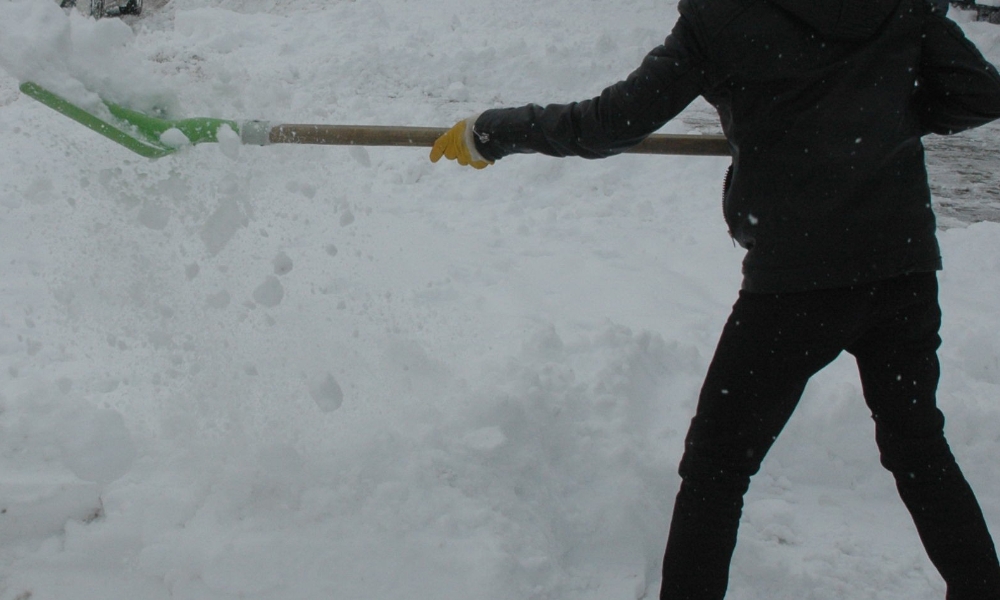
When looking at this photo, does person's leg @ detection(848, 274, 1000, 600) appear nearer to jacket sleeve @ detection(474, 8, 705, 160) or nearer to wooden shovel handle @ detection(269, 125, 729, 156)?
jacket sleeve @ detection(474, 8, 705, 160)

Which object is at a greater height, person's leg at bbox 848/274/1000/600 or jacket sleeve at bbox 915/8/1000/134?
jacket sleeve at bbox 915/8/1000/134

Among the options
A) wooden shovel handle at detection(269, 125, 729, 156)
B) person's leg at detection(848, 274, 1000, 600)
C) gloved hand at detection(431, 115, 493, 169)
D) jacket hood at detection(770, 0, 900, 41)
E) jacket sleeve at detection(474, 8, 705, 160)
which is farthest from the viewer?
wooden shovel handle at detection(269, 125, 729, 156)

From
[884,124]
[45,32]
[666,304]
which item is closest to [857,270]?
[884,124]

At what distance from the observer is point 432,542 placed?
2150 millimetres

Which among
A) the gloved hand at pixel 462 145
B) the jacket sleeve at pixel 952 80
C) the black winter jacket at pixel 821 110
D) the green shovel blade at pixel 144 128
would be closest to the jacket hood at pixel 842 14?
the black winter jacket at pixel 821 110

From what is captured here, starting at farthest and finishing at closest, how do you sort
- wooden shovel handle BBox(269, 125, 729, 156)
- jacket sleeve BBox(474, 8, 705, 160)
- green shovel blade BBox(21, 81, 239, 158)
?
green shovel blade BBox(21, 81, 239, 158)
wooden shovel handle BBox(269, 125, 729, 156)
jacket sleeve BBox(474, 8, 705, 160)

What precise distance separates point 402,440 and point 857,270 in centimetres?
141

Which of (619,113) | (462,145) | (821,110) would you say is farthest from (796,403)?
(462,145)

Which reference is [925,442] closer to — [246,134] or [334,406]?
[334,406]

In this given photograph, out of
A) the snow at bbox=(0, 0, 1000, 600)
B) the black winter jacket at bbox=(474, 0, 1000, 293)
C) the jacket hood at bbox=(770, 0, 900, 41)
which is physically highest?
the jacket hood at bbox=(770, 0, 900, 41)

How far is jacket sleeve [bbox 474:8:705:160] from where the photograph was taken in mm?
1518

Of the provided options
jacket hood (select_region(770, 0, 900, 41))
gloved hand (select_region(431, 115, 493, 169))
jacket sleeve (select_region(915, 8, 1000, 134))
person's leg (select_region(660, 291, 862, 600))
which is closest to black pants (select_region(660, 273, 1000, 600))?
person's leg (select_region(660, 291, 862, 600))

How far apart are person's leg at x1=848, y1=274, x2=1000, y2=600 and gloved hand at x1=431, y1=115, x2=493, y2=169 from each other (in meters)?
0.99

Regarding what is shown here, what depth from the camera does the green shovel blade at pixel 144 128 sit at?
2.51m
